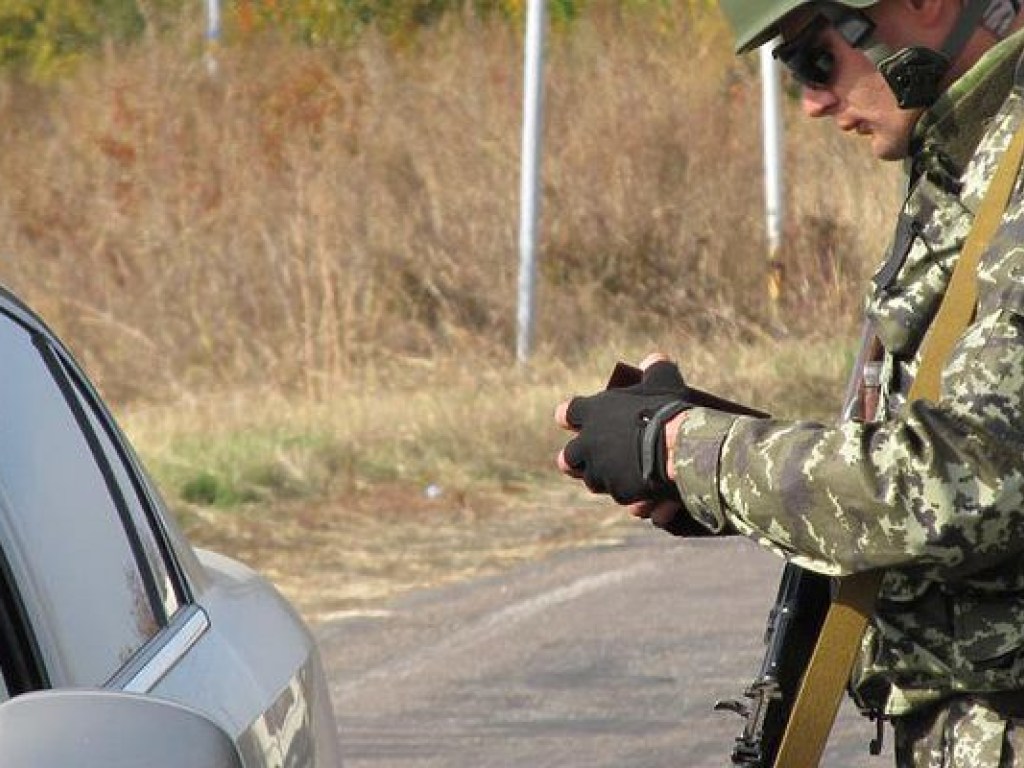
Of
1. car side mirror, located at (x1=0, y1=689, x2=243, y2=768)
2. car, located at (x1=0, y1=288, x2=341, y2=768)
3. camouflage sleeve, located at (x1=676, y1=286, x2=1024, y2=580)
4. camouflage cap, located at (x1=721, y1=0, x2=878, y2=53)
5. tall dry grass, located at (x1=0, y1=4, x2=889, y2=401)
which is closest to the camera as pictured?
car side mirror, located at (x1=0, y1=689, x2=243, y2=768)

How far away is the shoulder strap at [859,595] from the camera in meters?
2.88

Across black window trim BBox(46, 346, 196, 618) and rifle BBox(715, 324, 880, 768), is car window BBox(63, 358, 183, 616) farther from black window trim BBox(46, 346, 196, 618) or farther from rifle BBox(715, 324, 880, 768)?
rifle BBox(715, 324, 880, 768)

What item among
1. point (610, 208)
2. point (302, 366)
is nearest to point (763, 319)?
point (610, 208)

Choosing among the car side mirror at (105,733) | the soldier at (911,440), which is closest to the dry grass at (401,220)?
the soldier at (911,440)

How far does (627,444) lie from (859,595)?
0.93 feet

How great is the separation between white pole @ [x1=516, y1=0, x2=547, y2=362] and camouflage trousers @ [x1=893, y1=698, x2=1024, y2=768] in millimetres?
12536

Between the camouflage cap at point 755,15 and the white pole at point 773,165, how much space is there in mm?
14007

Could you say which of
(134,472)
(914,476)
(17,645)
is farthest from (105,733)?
(134,472)

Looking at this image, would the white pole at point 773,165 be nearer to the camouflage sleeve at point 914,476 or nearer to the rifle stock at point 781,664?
the rifle stock at point 781,664

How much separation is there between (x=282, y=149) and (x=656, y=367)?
50.7 feet

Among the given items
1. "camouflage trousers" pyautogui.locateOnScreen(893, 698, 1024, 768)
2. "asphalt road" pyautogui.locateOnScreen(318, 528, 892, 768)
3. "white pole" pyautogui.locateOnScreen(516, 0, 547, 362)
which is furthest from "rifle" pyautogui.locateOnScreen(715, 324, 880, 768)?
"white pole" pyautogui.locateOnScreen(516, 0, 547, 362)

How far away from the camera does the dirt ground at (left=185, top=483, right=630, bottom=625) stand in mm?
9742

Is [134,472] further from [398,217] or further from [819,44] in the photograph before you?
[398,217]

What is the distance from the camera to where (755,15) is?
314 cm
